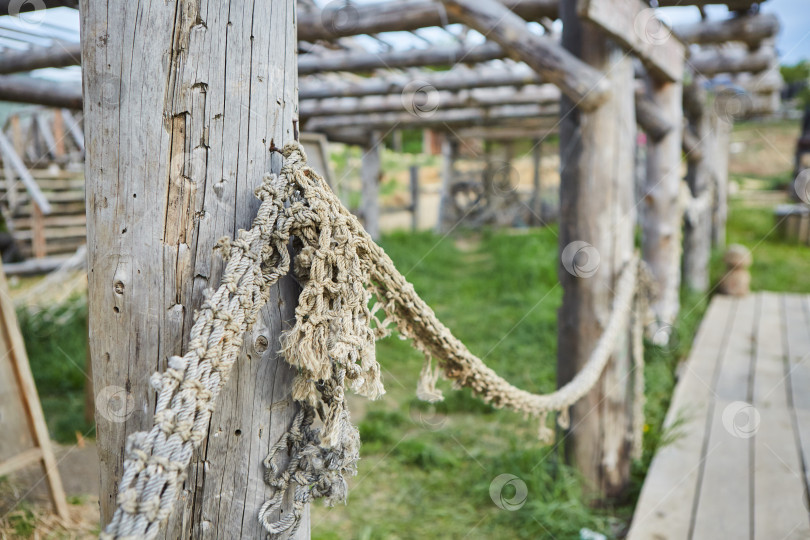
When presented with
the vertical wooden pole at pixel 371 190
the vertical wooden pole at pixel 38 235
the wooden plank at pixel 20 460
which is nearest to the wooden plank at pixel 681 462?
the wooden plank at pixel 20 460

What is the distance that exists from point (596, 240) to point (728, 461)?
1.31 metres

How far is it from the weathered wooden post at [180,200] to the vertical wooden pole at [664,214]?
13.4 feet

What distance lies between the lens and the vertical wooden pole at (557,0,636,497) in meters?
2.56

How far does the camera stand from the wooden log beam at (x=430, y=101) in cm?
655

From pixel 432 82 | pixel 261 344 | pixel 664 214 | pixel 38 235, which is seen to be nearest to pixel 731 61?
pixel 664 214

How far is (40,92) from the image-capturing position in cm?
475

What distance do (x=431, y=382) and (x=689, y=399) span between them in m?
2.68

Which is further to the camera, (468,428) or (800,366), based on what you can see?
(800,366)

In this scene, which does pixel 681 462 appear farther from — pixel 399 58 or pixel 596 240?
pixel 399 58

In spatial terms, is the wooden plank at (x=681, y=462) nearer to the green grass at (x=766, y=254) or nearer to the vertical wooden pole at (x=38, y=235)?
the green grass at (x=766, y=254)

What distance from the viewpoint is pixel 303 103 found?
23.8 feet

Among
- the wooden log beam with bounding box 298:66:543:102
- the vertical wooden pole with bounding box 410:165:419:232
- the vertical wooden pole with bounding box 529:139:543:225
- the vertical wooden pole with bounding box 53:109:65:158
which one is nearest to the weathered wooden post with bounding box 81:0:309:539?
the wooden log beam with bounding box 298:66:543:102

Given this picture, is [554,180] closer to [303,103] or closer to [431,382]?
[303,103]

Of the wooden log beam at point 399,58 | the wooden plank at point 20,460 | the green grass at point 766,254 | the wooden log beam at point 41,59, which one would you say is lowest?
the wooden plank at point 20,460
